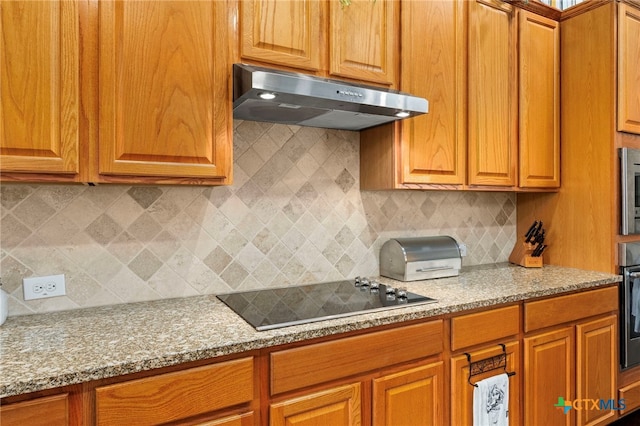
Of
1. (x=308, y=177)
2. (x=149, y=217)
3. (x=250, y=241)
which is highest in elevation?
(x=308, y=177)

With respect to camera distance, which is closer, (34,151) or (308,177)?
(34,151)

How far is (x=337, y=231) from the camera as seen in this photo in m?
2.22

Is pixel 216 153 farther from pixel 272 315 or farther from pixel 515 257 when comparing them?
pixel 515 257

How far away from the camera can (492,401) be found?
1818 mm

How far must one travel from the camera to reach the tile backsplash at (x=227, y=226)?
158 centimetres

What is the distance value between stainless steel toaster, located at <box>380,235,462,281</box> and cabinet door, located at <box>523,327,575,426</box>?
0.52 m

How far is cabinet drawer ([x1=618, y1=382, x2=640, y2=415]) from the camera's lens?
94.0 inches

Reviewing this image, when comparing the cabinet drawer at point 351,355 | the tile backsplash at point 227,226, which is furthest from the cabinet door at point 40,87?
the cabinet drawer at point 351,355

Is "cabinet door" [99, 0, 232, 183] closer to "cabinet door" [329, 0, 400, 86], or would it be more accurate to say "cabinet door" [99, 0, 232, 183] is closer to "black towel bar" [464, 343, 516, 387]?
"cabinet door" [329, 0, 400, 86]

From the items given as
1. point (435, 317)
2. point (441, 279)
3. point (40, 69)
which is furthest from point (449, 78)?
point (40, 69)

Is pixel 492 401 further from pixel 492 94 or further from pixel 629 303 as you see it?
pixel 492 94

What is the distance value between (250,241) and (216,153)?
56 centimetres

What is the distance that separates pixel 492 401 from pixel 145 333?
4.86 ft

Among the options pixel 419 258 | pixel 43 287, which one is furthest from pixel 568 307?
pixel 43 287
